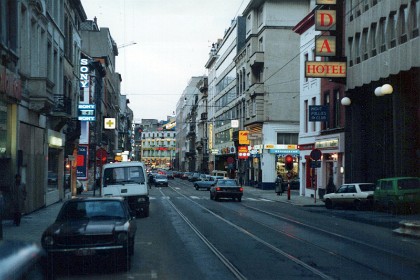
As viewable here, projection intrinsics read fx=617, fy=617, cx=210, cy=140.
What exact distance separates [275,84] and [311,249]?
47225 mm

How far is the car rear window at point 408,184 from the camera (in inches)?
1098

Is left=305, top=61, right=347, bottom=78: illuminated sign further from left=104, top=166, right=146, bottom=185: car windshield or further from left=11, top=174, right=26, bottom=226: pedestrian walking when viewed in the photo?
left=11, top=174, right=26, bottom=226: pedestrian walking

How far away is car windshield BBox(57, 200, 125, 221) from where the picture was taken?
13.1m

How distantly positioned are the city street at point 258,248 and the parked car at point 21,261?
6.00m

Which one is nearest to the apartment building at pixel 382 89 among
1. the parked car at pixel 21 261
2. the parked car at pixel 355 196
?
the parked car at pixel 355 196

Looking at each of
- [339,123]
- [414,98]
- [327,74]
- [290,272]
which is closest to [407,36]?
[414,98]

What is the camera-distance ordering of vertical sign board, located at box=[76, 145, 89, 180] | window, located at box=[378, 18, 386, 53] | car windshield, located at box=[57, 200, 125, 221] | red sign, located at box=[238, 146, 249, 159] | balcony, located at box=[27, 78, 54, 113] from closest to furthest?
car windshield, located at box=[57, 200, 125, 221], balcony, located at box=[27, 78, 54, 113], window, located at box=[378, 18, 386, 53], vertical sign board, located at box=[76, 145, 89, 180], red sign, located at box=[238, 146, 249, 159]

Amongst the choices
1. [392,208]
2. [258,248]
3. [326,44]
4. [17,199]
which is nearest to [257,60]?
[326,44]

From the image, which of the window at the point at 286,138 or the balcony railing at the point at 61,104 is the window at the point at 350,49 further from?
the window at the point at 286,138

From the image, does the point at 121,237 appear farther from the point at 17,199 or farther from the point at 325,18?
the point at 325,18

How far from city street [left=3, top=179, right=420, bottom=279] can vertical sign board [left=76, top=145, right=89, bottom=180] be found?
23803mm

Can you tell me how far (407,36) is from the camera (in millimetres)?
29359

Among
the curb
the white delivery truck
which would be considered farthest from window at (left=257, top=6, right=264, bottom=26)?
the curb

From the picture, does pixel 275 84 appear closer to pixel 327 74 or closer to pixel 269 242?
pixel 327 74
